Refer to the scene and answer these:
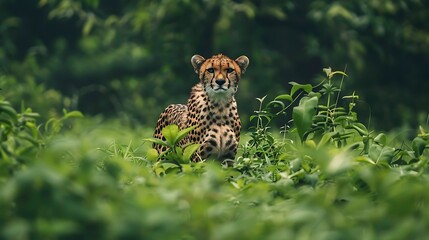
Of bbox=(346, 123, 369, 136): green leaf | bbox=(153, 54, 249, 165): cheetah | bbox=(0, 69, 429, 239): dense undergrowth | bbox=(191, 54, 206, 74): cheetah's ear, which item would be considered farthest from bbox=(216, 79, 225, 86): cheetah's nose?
bbox=(0, 69, 429, 239): dense undergrowth

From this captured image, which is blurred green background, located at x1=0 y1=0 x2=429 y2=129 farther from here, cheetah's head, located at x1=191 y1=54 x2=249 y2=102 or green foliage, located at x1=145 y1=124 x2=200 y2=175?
green foliage, located at x1=145 y1=124 x2=200 y2=175

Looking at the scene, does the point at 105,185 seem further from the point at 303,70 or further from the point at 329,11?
the point at 303,70

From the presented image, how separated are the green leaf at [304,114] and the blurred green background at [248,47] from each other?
9.43 meters

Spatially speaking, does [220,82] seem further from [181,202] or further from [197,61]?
[181,202]

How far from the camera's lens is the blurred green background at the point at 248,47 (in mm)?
16219

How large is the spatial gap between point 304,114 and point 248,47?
11.8 metres

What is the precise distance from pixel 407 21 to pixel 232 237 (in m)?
14.7

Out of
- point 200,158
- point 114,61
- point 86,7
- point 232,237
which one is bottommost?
point 232,237

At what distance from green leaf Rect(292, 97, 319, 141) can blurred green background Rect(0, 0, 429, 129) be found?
30.9ft

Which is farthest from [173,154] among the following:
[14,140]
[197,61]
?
[197,61]

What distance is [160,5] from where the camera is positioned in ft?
52.1

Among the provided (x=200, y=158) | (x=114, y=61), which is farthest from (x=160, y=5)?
(x=200, y=158)

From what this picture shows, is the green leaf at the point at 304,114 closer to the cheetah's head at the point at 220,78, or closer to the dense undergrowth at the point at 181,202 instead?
the dense undergrowth at the point at 181,202

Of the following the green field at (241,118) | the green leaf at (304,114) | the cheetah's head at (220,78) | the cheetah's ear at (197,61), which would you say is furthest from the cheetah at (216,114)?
the green leaf at (304,114)
